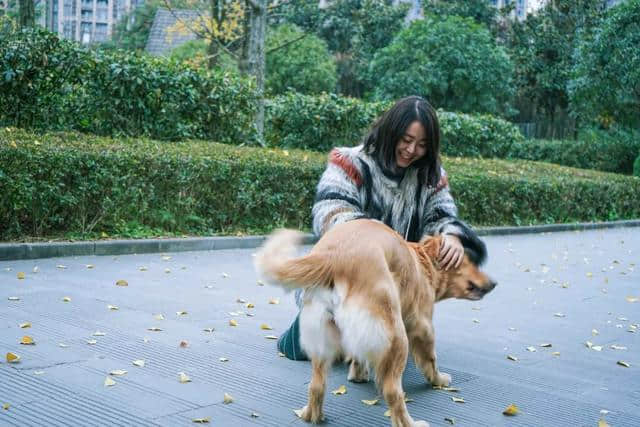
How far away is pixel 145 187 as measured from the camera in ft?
31.9

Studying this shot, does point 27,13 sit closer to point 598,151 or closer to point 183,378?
point 183,378

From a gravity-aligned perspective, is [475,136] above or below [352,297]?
above

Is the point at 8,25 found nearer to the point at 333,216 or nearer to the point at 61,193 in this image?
the point at 61,193

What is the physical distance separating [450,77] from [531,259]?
22.5 meters

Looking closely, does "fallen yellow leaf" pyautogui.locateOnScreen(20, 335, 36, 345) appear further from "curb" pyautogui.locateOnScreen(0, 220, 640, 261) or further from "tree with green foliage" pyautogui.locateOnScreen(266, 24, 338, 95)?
"tree with green foliage" pyautogui.locateOnScreen(266, 24, 338, 95)

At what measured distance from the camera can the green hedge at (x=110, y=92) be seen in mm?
11891

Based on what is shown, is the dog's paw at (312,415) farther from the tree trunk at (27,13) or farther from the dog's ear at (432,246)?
the tree trunk at (27,13)

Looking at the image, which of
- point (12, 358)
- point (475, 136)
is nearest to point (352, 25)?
point (475, 136)

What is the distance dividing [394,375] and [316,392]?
425mm

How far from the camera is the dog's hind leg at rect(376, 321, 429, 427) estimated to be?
135 inches

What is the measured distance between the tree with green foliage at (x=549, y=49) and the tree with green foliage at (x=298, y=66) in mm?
9662

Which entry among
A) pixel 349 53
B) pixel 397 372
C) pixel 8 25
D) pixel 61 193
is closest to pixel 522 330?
pixel 397 372

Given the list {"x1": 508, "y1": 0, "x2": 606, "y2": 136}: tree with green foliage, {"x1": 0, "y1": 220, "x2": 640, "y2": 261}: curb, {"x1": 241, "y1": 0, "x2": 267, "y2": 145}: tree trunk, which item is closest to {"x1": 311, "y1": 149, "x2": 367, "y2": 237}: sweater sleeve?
{"x1": 0, "y1": 220, "x2": 640, "y2": 261}: curb

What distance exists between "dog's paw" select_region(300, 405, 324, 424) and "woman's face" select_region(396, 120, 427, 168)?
1593 millimetres
